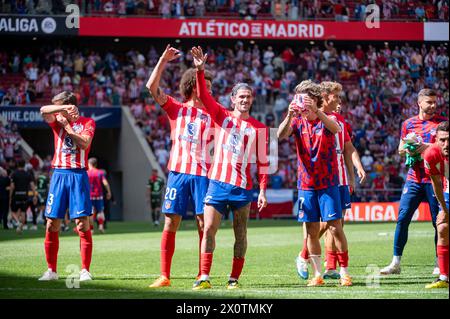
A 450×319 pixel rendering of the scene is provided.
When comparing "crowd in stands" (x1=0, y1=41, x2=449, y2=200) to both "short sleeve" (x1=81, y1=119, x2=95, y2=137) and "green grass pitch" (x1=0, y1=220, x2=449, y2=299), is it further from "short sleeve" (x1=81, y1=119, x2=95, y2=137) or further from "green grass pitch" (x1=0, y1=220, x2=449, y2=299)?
"short sleeve" (x1=81, y1=119, x2=95, y2=137)

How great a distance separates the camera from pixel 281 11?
42125 mm

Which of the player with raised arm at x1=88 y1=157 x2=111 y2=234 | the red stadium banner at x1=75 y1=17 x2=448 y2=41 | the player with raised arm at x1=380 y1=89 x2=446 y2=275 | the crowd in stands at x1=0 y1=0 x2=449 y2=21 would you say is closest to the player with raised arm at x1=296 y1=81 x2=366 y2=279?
the player with raised arm at x1=380 y1=89 x2=446 y2=275

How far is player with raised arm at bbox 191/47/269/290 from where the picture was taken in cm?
1026

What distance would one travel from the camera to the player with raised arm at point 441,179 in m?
9.53

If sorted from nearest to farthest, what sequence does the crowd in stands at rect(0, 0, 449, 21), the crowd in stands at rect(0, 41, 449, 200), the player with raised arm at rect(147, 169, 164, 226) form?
the player with raised arm at rect(147, 169, 164, 226) → the crowd in stands at rect(0, 41, 449, 200) → the crowd in stands at rect(0, 0, 449, 21)

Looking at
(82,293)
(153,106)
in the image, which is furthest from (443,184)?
(153,106)

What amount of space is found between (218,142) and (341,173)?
102 inches

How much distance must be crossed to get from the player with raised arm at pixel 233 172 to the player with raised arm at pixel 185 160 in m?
0.38

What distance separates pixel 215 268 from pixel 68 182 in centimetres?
296

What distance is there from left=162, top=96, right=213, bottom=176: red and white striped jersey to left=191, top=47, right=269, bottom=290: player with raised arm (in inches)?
14.3

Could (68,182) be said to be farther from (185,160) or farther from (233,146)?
(233,146)

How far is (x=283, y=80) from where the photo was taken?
40875 millimetres

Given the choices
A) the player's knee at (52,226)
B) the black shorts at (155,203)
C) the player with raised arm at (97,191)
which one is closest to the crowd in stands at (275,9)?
the black shorts at (155,203)

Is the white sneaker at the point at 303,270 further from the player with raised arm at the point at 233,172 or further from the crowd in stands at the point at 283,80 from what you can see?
the crowd in stands at the point at 283,80
